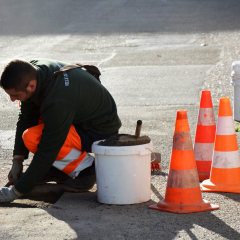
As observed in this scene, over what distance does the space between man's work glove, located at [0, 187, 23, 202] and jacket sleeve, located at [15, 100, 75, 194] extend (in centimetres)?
6

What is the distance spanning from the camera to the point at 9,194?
3.21 m

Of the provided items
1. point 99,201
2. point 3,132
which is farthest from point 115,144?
point 3,132

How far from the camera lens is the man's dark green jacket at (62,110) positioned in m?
3.08

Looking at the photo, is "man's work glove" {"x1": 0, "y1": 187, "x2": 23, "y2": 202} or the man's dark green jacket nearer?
the man's dark green jacket

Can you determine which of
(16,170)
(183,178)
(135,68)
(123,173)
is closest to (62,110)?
(123,173)

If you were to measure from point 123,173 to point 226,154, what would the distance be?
0.96 m

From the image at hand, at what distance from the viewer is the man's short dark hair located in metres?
3.05

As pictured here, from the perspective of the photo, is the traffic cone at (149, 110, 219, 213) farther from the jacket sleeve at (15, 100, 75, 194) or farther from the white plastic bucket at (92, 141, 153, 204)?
the jacket sleeve at (15, 100, 75, 194)

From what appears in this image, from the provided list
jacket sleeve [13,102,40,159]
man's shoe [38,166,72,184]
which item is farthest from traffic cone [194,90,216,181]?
jacket sleeve [13,102,40,159]

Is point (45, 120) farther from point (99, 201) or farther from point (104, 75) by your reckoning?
point (104, 75)

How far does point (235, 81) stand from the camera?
5.87 meters

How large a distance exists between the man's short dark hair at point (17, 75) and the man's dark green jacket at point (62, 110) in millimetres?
99

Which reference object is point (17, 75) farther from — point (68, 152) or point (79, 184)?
point (79, 184)

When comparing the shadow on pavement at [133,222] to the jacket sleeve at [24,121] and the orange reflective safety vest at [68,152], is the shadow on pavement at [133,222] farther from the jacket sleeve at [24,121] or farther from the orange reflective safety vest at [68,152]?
the jacket sleeve at [24,121]
